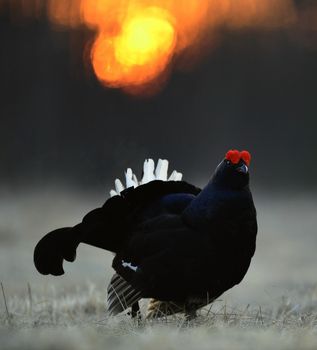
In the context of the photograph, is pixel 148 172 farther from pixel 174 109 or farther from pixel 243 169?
pixel 174 109

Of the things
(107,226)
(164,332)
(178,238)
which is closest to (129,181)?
(107,226)

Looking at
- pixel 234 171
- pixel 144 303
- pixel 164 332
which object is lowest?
pixel 164 332

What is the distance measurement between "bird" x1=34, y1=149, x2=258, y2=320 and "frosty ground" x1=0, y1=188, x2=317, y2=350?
0.13 metres

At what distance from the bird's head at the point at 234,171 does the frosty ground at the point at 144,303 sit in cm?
56

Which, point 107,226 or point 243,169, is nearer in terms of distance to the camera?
point 243,169

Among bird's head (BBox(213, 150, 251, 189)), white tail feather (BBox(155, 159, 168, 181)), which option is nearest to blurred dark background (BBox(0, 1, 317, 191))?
white tail feather (BBox(155, 159, 168, 181))

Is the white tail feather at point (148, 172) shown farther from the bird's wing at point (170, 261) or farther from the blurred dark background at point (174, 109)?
the blurred dark background at point (174, 109)

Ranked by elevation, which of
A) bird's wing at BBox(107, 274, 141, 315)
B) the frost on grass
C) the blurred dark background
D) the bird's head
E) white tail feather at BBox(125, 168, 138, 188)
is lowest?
the frost on grass

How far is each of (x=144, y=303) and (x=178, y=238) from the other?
1088 mm

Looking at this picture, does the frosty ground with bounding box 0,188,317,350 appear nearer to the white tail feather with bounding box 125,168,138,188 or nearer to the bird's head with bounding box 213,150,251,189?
the bird's head with bounding box 213,150,251,189

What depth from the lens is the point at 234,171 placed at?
385cm

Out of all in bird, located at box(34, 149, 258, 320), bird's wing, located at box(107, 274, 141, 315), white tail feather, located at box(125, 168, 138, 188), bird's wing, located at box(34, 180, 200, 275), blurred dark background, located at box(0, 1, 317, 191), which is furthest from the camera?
blurred dark background, located at box(0, 1, 317, 191)

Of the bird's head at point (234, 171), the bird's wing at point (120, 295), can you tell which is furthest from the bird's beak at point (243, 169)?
the bird's wing at point (120, 295)

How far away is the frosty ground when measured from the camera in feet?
9.52
